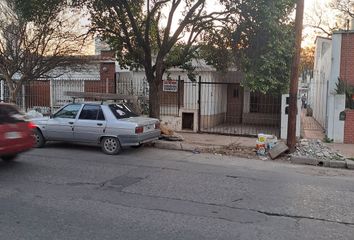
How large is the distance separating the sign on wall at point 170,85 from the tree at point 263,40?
17.8 ft

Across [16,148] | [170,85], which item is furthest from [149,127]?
[170,85]

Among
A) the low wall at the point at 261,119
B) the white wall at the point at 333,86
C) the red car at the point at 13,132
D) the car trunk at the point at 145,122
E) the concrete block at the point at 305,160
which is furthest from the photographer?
the low wall at the point at 261,119

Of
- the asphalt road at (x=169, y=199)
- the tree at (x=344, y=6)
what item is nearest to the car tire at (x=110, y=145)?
the asphalt road at (x=169, y=199)

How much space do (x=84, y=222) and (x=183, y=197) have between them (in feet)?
6.48

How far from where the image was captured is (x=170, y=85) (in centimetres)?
1786

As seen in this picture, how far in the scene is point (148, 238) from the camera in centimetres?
486

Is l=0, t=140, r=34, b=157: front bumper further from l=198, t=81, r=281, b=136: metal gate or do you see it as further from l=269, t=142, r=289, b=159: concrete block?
l=198, t=81, r=281, b=136: metal gate

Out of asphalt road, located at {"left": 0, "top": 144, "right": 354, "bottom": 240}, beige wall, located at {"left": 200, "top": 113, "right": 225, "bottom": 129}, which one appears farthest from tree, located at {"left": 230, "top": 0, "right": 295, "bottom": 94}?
beige wall, located at {"left": 200, "top": 113, "right": 225, "bottom": 129}

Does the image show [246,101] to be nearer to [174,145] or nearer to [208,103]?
[208,103]

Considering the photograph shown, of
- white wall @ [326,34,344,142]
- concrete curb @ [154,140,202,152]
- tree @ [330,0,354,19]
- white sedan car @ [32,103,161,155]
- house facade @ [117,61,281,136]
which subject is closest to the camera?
white sedan car @ [32,103,161,155]

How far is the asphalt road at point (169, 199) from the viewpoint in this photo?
5.18 m

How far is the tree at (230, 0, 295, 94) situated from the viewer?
11.1 m

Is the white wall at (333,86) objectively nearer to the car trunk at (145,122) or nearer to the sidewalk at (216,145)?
the sidewalk at (216,145)

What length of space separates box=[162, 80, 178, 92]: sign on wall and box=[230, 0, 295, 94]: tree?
5421mm
